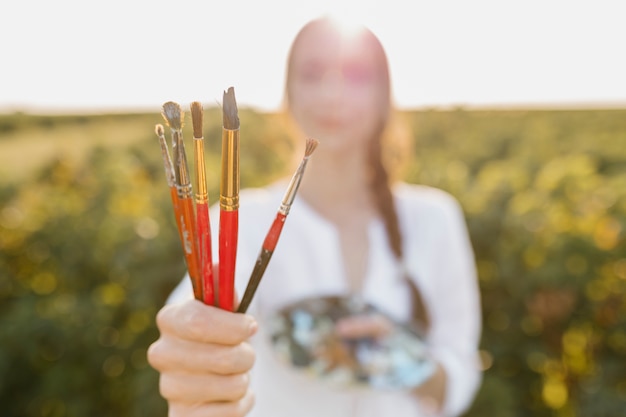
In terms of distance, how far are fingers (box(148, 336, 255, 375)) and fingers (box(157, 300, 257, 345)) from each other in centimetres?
1

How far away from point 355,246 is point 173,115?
4.80 feet

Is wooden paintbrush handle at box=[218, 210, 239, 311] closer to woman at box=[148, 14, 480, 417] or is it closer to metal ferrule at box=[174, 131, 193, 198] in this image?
metal ferrule at box=[174, 131, 193, 198]

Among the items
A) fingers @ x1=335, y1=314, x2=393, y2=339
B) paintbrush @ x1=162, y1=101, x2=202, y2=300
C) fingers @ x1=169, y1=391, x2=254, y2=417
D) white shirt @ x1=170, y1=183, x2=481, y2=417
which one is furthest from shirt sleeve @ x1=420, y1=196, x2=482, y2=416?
paintbrush @ x1=162, y1=101, x2=202, y2=300

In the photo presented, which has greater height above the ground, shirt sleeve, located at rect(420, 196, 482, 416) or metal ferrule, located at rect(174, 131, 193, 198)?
metal ferrule, located at rect(174, 131, 193, 198)

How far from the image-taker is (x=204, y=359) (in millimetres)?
700

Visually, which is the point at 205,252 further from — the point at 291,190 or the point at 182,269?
the point at 182,269

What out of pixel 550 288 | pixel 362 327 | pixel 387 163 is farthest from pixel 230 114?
pixel 550 288

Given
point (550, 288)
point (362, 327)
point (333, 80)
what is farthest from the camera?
point (550, 288)

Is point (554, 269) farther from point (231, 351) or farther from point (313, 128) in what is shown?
point (231, 351)

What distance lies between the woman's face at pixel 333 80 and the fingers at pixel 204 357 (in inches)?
44.3

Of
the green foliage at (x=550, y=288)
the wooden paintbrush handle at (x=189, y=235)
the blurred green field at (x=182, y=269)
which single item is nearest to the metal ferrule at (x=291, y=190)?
the wooden paintbrush handle at (x=189, y=235)

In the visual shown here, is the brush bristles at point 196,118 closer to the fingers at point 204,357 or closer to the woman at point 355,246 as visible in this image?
the fingers at point 204,357

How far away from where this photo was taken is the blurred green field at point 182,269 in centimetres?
A: 238

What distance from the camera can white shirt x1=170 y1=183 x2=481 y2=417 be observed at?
1.82m
